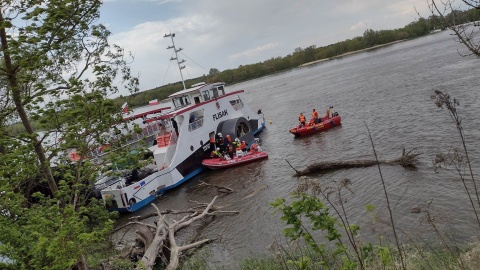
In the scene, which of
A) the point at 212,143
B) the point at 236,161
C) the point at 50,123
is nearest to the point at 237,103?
the point at 212,143

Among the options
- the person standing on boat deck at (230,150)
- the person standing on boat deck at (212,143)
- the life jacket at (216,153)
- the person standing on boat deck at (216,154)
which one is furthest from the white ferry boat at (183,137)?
the person standing on boat deck at (230,150)

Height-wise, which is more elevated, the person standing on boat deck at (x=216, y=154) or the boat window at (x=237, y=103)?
the boat window at (x=237, y=103)

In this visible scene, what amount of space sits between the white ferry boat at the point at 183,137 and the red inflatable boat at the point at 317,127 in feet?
11.2

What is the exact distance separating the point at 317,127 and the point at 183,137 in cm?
990

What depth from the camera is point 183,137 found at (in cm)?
2284

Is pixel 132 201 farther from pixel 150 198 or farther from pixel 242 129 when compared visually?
pixel 242 129

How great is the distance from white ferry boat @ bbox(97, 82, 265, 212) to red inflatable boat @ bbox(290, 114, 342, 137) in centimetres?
341

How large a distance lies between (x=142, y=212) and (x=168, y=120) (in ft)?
21.7

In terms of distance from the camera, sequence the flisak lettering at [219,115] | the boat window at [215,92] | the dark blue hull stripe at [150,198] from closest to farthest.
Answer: the dark blue hull stripe at [150,198], the flisak lettering at [219,115], the boat window at [215,92]

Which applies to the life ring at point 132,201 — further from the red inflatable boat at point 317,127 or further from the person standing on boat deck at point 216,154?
the red inflatable boat at point 317,127

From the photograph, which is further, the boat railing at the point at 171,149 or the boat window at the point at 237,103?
the boat window at the point at 237,103

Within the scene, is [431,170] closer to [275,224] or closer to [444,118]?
[275,224]

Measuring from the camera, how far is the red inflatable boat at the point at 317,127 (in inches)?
1065

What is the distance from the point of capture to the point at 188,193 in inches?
819
